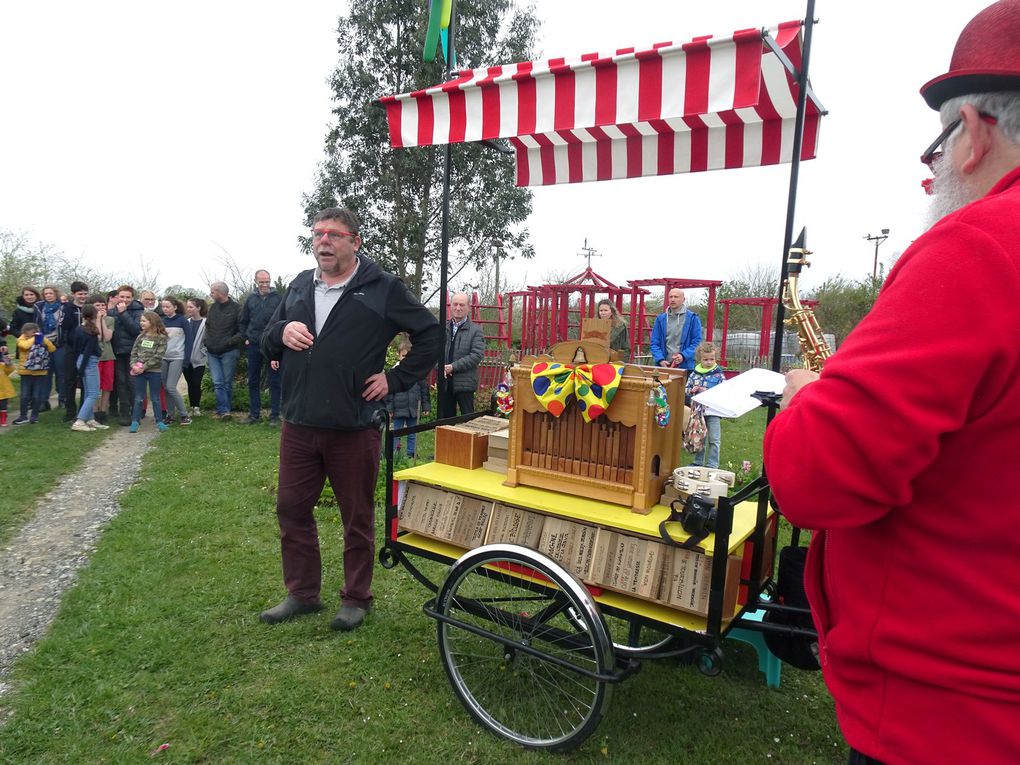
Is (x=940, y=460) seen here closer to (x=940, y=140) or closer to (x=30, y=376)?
(x=940, y=140)

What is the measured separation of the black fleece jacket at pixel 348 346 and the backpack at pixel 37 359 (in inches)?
282

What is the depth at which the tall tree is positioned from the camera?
12.5 m

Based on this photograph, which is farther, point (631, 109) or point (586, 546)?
point (631, 109)

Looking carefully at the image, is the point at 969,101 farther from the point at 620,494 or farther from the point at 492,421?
the point at 492,421

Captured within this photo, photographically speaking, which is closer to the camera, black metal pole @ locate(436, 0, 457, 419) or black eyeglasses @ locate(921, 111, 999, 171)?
black eyeglasses @ locate(921, 111, 999, 171)

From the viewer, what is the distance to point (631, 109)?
2.69 metres

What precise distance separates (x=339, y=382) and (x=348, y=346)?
0.61 feet

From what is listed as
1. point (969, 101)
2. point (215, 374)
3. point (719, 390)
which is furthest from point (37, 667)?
point (215, 374)

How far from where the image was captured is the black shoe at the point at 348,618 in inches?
134

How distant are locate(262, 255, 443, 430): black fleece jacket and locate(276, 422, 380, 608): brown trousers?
0.13 m

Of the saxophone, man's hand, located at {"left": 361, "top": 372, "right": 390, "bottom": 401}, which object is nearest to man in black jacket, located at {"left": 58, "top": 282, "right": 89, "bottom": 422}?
man's hand, located at {"left": 361, "top": 372, "right": 390, "bottom": 401}

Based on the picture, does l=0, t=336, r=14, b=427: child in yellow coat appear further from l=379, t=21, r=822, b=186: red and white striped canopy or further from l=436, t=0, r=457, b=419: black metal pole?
l=379, t=21, r=822, b=186: red and white striped canopy

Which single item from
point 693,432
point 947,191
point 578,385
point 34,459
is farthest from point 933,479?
point 34,459

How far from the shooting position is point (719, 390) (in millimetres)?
2199
